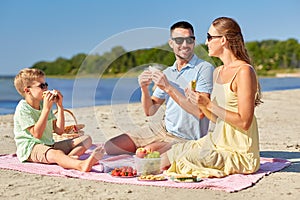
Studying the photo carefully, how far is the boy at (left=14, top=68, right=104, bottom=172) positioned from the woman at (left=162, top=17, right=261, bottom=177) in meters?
1.12

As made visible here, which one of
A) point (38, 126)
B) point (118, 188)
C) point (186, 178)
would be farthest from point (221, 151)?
point (38, 126)

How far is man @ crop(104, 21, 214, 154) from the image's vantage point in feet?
14.5

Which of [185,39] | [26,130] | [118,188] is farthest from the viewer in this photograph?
[26,130]

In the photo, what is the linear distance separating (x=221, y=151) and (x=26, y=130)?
196cm

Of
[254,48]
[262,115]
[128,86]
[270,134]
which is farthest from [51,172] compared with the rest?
[254,48]

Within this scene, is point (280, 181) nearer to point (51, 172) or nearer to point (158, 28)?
point (158, 28)

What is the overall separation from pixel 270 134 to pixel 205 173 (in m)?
3.56

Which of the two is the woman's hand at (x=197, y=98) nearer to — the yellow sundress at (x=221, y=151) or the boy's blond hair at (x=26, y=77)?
the yellow sundress at (x=221, y=151)

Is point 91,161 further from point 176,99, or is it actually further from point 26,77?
point 26,77

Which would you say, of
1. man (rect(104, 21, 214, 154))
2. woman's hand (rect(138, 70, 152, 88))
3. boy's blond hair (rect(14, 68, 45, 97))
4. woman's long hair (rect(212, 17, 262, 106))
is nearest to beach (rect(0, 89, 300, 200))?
man (rect(104, 21, 214, 154))

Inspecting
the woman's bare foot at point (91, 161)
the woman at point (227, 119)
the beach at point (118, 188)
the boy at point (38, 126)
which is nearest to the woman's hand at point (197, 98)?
the woman at point (227, 119)

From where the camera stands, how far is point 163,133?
194 inches

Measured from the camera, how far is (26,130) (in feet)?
16.6

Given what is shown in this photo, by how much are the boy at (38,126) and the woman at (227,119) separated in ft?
3.67
